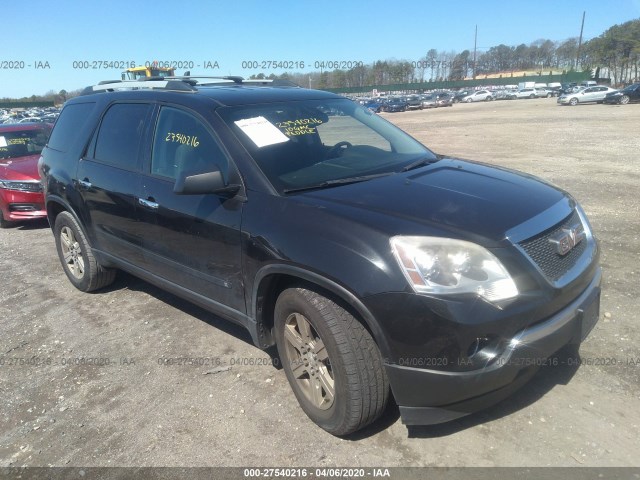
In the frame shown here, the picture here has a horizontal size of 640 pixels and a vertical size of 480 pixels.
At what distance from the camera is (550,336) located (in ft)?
8.02

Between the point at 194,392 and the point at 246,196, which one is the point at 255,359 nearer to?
the point at 194,392

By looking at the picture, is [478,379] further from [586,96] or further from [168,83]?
[586,96]

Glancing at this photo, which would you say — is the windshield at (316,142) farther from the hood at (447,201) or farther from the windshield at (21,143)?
the windshield at (21,143)

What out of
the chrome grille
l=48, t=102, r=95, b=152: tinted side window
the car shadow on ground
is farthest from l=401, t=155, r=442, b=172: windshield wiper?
l=48, t=102, r=95, b=152: tinted side window

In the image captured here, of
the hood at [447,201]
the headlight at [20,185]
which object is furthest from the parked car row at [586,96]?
the hood at [447,201]

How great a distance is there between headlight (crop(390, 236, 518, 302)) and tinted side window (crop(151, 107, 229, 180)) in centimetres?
139

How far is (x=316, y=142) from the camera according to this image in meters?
3.60

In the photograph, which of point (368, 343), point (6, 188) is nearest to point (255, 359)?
point (368, 343)

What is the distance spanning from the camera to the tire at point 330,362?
2549 mm

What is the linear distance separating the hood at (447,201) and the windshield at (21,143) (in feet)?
26.8

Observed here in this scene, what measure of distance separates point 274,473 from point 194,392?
1014mm

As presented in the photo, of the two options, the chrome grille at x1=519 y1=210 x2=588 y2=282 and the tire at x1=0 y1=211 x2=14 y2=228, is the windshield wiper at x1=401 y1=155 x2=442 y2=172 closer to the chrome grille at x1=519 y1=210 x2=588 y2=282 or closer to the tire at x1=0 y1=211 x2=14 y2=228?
the chrome grille at x1=519 y1=210 x2=588 y2=282

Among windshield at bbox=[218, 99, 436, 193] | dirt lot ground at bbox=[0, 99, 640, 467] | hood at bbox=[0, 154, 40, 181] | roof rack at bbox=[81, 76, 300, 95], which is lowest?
dirt lot ground at bbox=[0, 99, 640, 467]

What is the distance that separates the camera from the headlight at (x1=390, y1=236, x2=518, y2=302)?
2.31 metres
